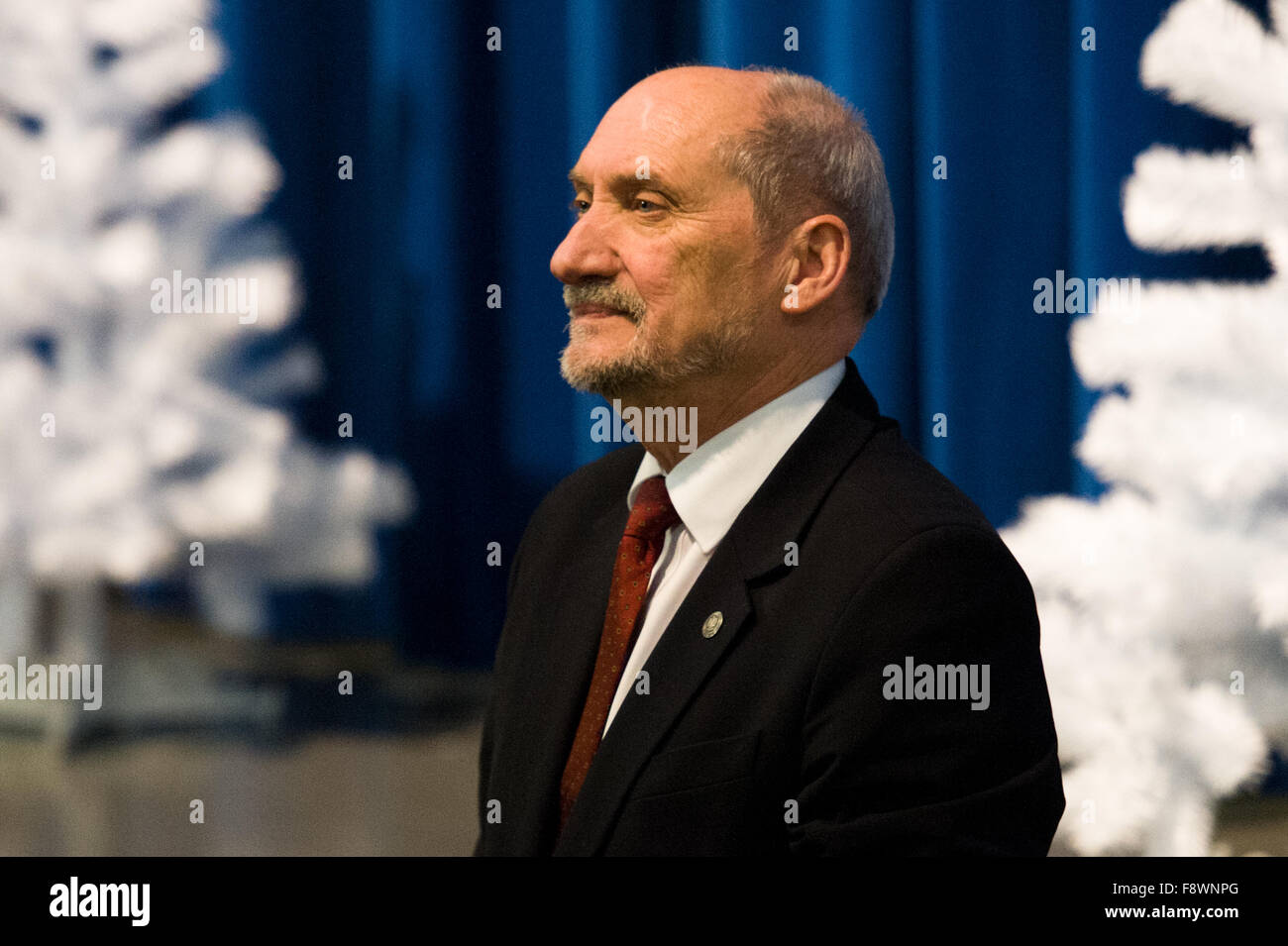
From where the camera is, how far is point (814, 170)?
3.96 feet

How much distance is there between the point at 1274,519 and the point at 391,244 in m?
1.38

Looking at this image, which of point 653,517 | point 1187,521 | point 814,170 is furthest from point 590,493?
point 1187,521

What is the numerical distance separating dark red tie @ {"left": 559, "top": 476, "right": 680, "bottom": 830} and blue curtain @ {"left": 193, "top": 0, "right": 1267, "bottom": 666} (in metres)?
0.66

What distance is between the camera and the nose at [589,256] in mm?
1200

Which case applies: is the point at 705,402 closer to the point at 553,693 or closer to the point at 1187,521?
the point at 553,693

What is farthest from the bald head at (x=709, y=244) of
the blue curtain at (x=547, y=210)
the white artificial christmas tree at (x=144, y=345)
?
the white artificial christmas tree at (x=144, y=345)

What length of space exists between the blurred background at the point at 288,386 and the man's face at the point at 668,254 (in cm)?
66

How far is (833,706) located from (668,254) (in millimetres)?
468

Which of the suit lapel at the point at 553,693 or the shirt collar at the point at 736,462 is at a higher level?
the shirt collar at the point at 736,462

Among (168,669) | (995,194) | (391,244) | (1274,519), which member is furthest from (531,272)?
(1274,519)

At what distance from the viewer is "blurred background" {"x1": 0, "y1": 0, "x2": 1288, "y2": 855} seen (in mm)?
1894

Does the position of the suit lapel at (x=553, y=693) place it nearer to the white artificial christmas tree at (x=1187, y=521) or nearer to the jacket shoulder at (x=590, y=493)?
the jacket shoulder at (x=590, y=493)

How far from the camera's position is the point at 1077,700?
5.65 ft
